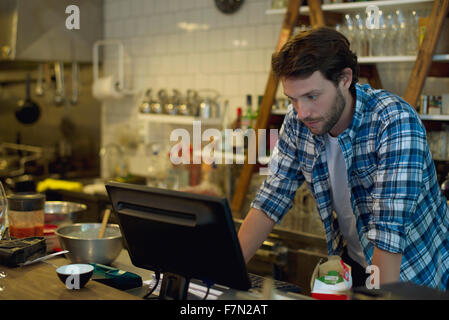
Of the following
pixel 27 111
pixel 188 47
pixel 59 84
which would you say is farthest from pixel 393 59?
pixel 27 111

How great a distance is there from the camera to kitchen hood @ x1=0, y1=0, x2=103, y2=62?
4734mm

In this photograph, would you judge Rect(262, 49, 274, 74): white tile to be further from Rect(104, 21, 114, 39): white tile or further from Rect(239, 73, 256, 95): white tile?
Rect(104, 21, 114, 39): white tile

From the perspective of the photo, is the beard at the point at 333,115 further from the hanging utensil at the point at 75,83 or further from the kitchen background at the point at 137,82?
the hanging utensil at the point at 75,83

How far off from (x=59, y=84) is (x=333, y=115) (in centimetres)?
392

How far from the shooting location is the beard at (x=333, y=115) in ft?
6.20

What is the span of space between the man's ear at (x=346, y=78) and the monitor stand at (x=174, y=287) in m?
0.87

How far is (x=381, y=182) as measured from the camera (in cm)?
179

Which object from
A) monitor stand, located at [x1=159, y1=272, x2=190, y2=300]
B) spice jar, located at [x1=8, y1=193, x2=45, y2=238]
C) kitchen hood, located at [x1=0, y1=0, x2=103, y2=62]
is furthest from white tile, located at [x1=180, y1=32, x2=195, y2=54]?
monitor stand, located at [x1=159, y1=272, x2=190, y2=300]

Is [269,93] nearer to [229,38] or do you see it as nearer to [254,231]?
[229,38]

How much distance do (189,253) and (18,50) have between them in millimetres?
3902

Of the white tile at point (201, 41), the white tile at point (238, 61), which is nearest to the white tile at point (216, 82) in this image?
the white tile at point (238, 61)

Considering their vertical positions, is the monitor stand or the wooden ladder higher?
the wooden ladder

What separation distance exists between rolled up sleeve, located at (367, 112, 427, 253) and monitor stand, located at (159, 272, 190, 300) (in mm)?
630

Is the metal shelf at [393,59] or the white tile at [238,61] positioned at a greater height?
the white tile at [238,61]
